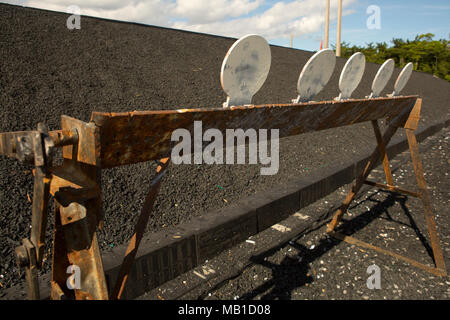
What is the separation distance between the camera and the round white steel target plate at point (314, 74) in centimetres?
206

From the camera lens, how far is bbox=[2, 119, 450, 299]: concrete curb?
7.97ft

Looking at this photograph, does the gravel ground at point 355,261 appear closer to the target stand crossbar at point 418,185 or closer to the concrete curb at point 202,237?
the target stand crossbar at point 418,185

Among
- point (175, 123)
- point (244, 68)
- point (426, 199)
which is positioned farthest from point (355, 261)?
point (175, 123)

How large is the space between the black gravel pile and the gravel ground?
810 mm

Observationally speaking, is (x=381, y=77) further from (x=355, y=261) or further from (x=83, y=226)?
(x=83, y=226)

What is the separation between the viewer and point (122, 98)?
14.3ft

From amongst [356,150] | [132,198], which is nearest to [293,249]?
[132,198]

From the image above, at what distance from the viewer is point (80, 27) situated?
576 cm

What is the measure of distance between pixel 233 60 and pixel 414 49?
2353 cm

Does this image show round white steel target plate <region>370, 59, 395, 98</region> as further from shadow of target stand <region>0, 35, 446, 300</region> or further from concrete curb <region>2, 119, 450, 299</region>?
concrete curb <region>2, 119, 450, 299</region>

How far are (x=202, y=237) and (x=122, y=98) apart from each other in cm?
238

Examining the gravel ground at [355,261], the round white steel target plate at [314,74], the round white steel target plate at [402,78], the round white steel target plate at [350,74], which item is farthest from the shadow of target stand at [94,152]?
the round white steel target plate at [402,78]

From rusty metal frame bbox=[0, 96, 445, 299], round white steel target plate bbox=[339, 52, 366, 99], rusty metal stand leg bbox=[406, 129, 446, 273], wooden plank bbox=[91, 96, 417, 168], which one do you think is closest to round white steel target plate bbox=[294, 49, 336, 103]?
wooden plank bbox=[91, 96, 417, 168]

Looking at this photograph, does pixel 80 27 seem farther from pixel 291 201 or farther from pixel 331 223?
pixel 331 223
